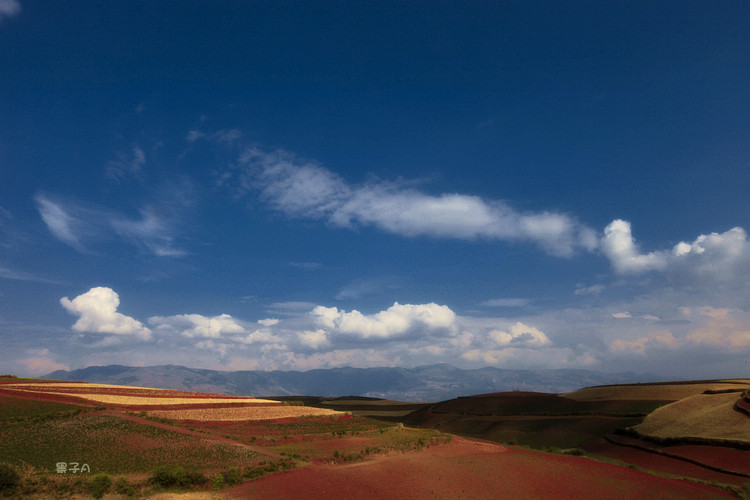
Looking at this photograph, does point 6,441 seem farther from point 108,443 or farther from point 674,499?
point 674,499

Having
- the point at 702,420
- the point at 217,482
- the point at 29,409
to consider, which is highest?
the point at 29,409

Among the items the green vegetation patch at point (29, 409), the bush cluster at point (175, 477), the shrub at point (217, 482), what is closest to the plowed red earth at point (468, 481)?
the shrub at point (217, 482)

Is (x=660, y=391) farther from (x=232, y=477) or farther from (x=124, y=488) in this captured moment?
(x=124, y=488)

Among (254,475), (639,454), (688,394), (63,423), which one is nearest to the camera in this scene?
(254,475)

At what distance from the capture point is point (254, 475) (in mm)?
35531

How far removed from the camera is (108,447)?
125 ft

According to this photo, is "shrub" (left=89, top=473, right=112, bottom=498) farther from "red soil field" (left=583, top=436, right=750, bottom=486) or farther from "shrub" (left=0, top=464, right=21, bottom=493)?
"red soil field" (left=583, top=436, right=750, bottom=486)

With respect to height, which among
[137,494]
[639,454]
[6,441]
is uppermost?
[6,441]

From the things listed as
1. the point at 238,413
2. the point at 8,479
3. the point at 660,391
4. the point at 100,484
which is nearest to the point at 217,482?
the point at 100,484

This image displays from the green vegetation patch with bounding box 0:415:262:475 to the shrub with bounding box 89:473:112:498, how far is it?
11.1 feet

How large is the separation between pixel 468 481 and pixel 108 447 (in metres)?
34.2

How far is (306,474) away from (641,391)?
267 feet

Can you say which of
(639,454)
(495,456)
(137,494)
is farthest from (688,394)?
(137,494)

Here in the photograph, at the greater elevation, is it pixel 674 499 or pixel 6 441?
pixel 6 441
